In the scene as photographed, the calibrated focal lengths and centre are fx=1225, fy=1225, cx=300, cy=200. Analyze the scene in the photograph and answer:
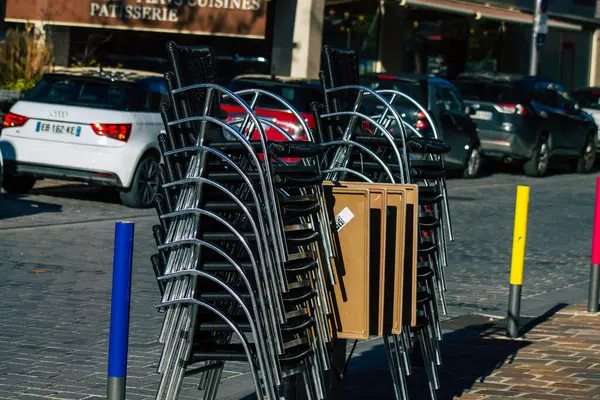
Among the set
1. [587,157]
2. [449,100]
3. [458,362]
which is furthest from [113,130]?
[587,157]

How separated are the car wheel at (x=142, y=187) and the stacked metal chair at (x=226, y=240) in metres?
9.44

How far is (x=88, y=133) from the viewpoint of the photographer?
1422 centimetres

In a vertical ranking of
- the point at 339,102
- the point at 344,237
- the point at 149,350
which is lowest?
the point at 149,350

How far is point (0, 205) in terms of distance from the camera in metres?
14.1

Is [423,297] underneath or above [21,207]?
above

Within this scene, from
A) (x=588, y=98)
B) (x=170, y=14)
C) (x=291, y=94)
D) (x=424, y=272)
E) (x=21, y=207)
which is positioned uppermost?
(x=170, y=14)

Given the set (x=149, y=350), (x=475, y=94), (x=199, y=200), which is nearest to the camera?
(x=199, y=200)

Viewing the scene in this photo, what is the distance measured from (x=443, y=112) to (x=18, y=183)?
Answer: 321 inches

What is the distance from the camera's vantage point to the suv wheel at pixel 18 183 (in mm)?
15203

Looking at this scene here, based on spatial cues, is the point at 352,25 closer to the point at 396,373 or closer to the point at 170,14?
the point at 170,14

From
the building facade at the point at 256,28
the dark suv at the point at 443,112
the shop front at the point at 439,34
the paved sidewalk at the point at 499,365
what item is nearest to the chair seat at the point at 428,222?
the paved sidewalk at the point at 499,365

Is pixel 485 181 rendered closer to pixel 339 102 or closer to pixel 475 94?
pixel 475 94

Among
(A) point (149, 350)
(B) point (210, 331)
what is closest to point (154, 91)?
(A) point (149, 350)

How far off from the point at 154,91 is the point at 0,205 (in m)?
2.39
